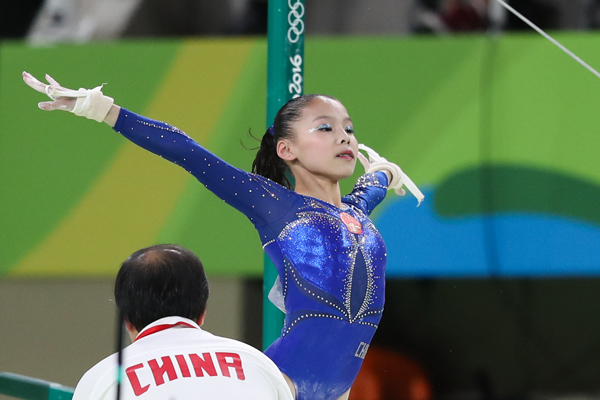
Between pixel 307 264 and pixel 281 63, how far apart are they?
537 millimetres

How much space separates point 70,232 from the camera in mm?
3666

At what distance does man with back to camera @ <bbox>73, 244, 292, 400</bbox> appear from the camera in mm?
1231

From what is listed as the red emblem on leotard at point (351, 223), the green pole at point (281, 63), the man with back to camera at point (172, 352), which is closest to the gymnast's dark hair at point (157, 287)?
the man with back to camera at point (172, 352)

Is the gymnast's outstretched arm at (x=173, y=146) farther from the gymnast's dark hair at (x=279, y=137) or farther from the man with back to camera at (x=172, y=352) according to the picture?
the man with back to camera at (x=172, y=352)

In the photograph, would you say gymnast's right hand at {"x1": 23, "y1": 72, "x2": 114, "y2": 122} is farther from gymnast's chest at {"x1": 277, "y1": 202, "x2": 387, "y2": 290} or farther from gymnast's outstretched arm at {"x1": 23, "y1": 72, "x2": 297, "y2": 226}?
gymnast's chest at {"x1": 277, "y1": 202, "x2": 387, "y2": 290}

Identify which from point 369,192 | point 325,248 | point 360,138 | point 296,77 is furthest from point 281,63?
point 360,138

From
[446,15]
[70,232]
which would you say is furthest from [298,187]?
[446,15]

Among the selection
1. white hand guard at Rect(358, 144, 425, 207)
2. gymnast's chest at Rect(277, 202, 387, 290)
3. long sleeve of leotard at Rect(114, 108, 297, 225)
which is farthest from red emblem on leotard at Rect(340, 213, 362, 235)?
white hand guard at Rect(358, 144, 425, 207)

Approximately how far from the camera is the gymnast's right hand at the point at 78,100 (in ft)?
5.75

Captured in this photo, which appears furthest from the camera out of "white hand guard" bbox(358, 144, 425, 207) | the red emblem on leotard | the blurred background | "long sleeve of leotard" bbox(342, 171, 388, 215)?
the blurred background

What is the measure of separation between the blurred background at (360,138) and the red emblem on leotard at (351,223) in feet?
5.20

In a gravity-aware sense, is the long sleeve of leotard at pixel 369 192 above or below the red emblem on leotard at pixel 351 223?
above

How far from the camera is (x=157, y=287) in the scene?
130 cm

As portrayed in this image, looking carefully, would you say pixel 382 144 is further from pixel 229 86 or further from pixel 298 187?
pixel 298 187
